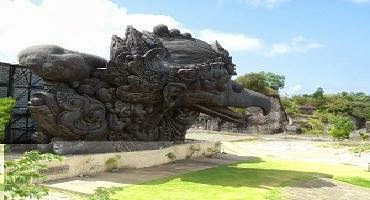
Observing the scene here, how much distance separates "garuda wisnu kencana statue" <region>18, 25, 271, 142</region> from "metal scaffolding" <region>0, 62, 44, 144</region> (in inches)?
55.2

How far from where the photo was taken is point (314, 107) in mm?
50188

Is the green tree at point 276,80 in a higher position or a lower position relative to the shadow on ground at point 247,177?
higher

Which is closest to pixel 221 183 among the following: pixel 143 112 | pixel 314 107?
pixel 143 112

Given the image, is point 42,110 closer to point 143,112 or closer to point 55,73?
point 55,73

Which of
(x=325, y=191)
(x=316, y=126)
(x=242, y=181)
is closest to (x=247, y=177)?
(x=242, y=181)

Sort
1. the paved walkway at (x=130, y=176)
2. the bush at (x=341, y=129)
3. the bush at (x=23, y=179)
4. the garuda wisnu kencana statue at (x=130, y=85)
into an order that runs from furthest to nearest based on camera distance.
Answer: the bush at (x=341, y=129) < the garuda wisnu kencana statue at (x=130, y=85) < the paved walkway at (x=130, y=176) < the bush at (x=23, y=179)

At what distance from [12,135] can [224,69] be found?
5.91 metres

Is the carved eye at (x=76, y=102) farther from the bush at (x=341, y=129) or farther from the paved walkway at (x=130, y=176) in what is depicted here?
the bush at (x=341, y=129)

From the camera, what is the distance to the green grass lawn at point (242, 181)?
29.6 ft

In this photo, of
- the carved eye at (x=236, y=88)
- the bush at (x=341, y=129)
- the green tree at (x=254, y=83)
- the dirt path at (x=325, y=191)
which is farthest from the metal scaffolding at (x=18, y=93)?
the green tree at (x=254, y=83)

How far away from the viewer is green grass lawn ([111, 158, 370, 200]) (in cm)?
902

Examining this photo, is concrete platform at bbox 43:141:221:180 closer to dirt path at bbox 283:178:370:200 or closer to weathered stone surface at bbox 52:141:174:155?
weathered stone surface at bbox 52:141:174:155

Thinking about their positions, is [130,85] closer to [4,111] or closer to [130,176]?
[130,176]

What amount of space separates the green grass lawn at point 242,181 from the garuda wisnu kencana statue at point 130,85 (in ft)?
5.95
